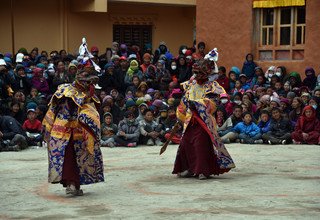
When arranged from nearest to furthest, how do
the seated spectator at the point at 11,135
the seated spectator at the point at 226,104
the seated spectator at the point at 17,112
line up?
the seated spectator at the point at 11,135 < the seated spectator at the point at 17,112 < the seated spectator at the point at 226,104

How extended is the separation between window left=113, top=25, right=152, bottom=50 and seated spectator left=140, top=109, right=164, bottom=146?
878cm

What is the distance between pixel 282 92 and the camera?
19156 millimetres

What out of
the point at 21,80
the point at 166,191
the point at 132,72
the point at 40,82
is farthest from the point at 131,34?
the point at 166,191

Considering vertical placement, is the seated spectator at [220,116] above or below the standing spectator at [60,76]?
below

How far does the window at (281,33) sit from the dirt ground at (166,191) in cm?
585

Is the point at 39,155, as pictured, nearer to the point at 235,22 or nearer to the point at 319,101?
the point at 319,101

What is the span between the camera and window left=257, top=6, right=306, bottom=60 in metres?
20.6

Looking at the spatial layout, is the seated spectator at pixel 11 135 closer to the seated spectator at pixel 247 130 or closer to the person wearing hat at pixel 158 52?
the seated spectator at pixel 247 130

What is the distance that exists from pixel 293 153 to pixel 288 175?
3.07m

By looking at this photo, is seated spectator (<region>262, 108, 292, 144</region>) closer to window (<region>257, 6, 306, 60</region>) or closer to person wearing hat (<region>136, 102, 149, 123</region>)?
person wearing hat (<region>136, 102, 149, 123</region>)

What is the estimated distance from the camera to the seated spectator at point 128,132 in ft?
57.0

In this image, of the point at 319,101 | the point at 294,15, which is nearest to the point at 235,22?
the point at 294,15

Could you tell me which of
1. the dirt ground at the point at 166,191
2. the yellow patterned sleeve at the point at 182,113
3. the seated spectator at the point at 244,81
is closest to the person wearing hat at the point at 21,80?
the dirt ground at the point at 166,191

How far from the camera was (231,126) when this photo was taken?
17.8 meters
